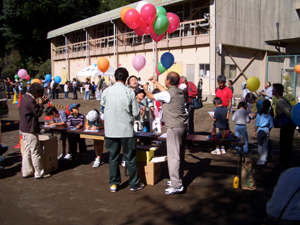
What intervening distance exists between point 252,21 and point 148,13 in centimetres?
1612

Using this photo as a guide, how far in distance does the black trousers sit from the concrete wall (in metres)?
14.1

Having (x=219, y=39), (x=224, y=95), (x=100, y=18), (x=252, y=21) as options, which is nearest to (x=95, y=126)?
(x=224, y=95)

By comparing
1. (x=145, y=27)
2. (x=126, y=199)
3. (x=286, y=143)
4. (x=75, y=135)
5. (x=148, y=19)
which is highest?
(x=148, y=19)

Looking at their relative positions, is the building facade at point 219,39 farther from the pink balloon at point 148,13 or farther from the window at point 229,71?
the pink balloon at point 148,13

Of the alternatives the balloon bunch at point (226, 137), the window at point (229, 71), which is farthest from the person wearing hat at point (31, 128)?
the window at point (229, 71)

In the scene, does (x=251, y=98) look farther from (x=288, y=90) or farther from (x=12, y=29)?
(x=12, y=29)

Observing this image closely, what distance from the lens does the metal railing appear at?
2032 centimetres

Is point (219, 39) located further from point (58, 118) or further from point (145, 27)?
point (58, 118)

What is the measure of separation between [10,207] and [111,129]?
199 centimetres

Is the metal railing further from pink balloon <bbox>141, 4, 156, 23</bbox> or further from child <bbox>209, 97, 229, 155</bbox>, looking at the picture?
child <bbox>209, 97, 229, 155</bbox>

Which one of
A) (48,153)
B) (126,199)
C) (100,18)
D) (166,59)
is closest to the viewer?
(126,199)

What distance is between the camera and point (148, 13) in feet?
26.2

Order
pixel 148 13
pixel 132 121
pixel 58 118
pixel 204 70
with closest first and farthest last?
pixel 132 121
pixel 58 118
pixel 148 13
pixel 204 70

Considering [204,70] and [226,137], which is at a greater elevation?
[204,70]
